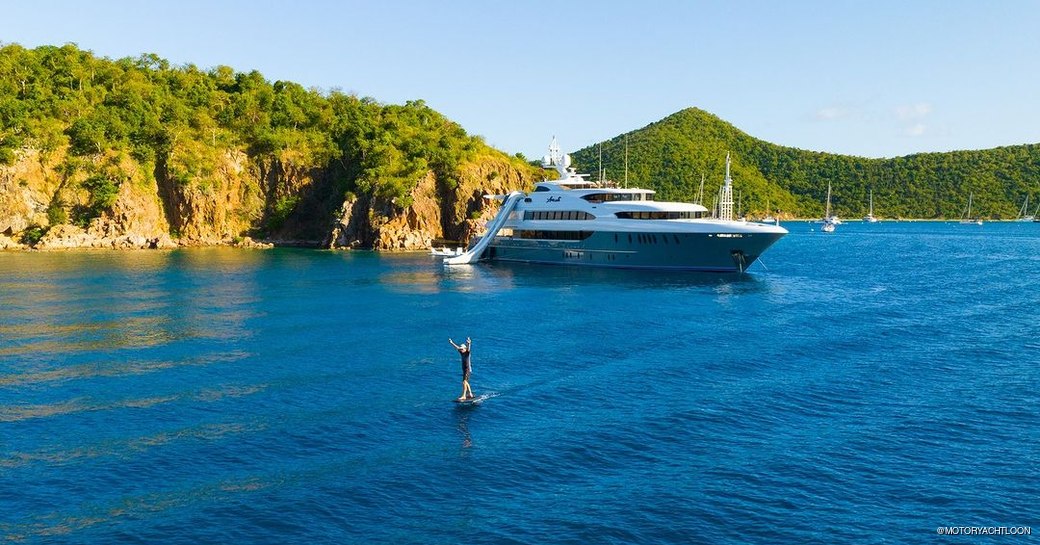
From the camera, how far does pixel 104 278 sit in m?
71.1

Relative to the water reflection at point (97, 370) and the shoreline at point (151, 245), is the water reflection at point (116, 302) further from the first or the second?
the shoreline at point (151, 245)

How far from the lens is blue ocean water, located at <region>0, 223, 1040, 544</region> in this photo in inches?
766

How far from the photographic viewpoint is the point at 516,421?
27734 millimetres

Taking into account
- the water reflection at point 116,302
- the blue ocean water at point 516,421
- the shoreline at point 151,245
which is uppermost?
the shoreline at point 151,245

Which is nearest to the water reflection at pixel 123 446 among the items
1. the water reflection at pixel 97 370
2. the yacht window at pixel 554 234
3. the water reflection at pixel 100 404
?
the water reflection at pixel 100 404

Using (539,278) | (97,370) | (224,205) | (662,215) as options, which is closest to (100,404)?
(97,370)

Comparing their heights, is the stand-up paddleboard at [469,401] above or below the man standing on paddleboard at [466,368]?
below

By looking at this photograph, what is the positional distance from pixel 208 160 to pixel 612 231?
263 ft

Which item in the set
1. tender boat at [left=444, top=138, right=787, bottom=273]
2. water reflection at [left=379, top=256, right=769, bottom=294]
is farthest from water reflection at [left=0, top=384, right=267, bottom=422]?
tender boat at [left=444, top=138, right=787, bottom=273]

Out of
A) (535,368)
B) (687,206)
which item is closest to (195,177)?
(687,206)

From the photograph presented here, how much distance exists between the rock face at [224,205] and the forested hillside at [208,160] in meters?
0.23

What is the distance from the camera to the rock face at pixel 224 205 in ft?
361

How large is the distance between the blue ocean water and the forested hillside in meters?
64.5

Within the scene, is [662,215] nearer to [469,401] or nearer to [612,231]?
[612,231]
